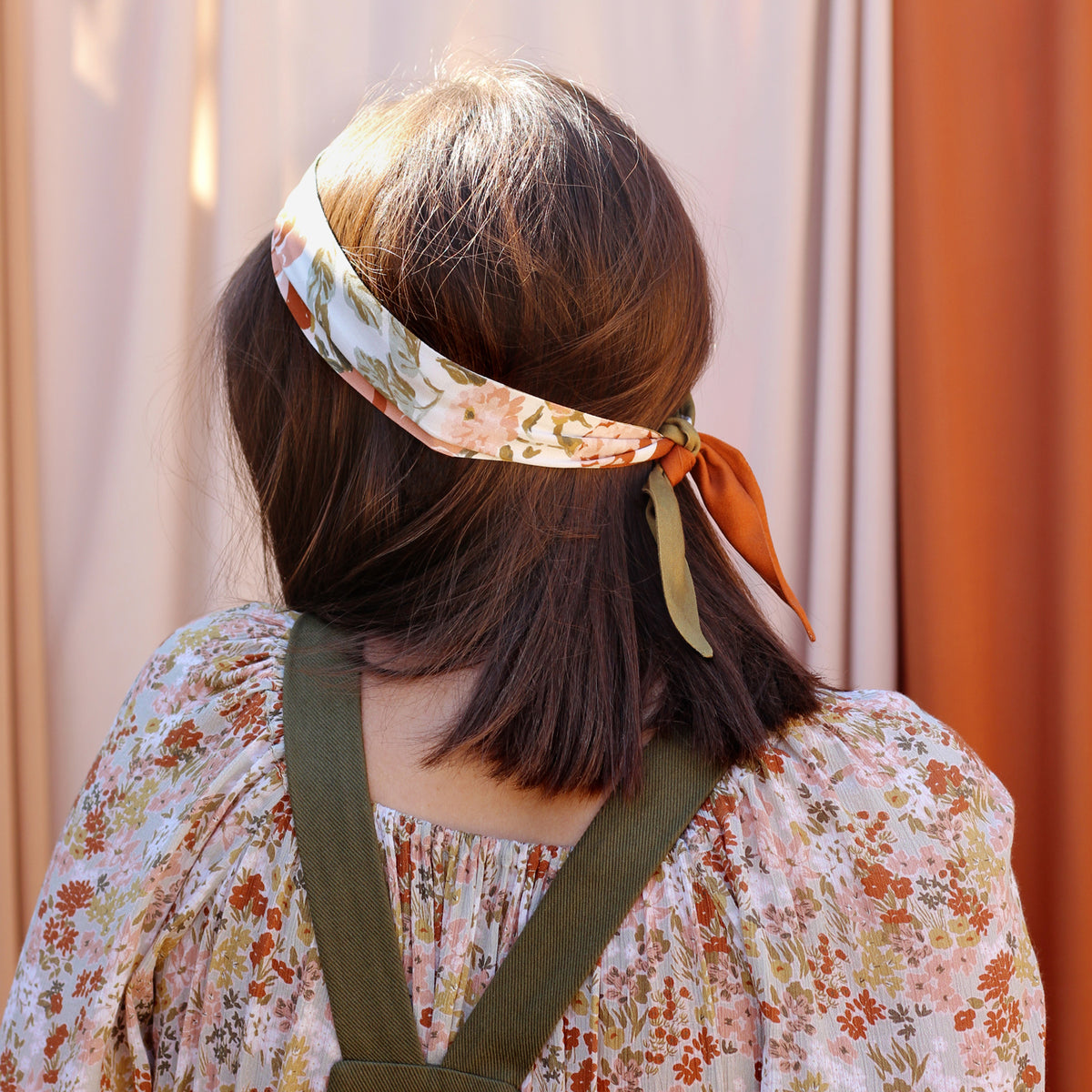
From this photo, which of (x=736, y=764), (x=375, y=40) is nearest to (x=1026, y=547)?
(x=736, y=764)

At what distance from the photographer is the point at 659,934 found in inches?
23.2

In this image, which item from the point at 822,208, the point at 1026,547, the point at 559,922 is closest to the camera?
the point at 559,922

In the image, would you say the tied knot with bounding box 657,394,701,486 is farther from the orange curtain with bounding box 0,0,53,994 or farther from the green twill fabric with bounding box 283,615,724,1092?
the orange curtain with bounding box 0,0,53,994

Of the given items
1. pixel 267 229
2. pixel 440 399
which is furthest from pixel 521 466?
pixel 267 229

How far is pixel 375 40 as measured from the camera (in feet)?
4.79

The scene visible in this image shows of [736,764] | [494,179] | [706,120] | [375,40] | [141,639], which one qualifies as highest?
[375,40]

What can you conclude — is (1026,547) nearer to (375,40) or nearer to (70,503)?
(375,40)

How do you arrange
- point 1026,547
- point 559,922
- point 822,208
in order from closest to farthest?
point 559,922 → point 1026,547 → point 822,208

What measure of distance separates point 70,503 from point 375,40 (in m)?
0.81

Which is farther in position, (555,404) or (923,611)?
(923,611)

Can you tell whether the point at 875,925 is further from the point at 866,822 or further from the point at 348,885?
the point at 348,885

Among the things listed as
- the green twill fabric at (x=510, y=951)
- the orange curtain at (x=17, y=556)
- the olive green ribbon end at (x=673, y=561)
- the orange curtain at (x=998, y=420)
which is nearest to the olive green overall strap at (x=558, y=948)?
the green twill fabric at (x=510, y=951)

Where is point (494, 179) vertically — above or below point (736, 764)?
above

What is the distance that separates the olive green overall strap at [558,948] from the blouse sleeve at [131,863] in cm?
20
